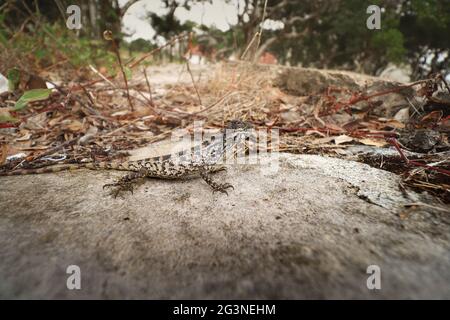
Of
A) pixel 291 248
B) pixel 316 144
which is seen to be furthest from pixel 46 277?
pixel 316 144

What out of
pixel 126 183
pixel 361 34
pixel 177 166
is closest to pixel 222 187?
pixel 177 166

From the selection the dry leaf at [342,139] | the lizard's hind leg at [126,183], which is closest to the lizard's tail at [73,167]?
the lizard's hind leg at [126,183]

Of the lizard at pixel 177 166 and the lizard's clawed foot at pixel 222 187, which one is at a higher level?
the lizard at pixel 177 166

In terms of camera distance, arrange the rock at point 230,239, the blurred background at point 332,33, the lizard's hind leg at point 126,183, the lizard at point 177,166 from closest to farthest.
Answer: the rock at point 230,239
the lizard's hind leg at point 126,183
the lizard at point 177,166
the blurred background at point 332,33

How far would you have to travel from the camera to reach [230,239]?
1.49 meters

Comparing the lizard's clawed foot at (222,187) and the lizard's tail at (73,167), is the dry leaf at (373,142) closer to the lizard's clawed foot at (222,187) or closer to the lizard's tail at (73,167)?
the lizard's clawed foot at (222,187)

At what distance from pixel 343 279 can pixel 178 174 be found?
67.6 inches

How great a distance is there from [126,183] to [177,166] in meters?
0.51

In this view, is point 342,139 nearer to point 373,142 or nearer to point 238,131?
point 373,142

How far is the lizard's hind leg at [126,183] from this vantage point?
6.98ft

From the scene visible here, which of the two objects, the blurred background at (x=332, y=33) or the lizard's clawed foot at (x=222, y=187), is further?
the blurred background at (x=332, y=33)

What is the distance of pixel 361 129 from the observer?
3250 millimetres

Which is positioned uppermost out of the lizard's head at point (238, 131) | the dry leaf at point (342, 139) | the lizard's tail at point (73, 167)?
the lizard's head at point (238, 131)

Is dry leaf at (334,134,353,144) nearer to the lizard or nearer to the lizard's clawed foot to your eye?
the lizard
